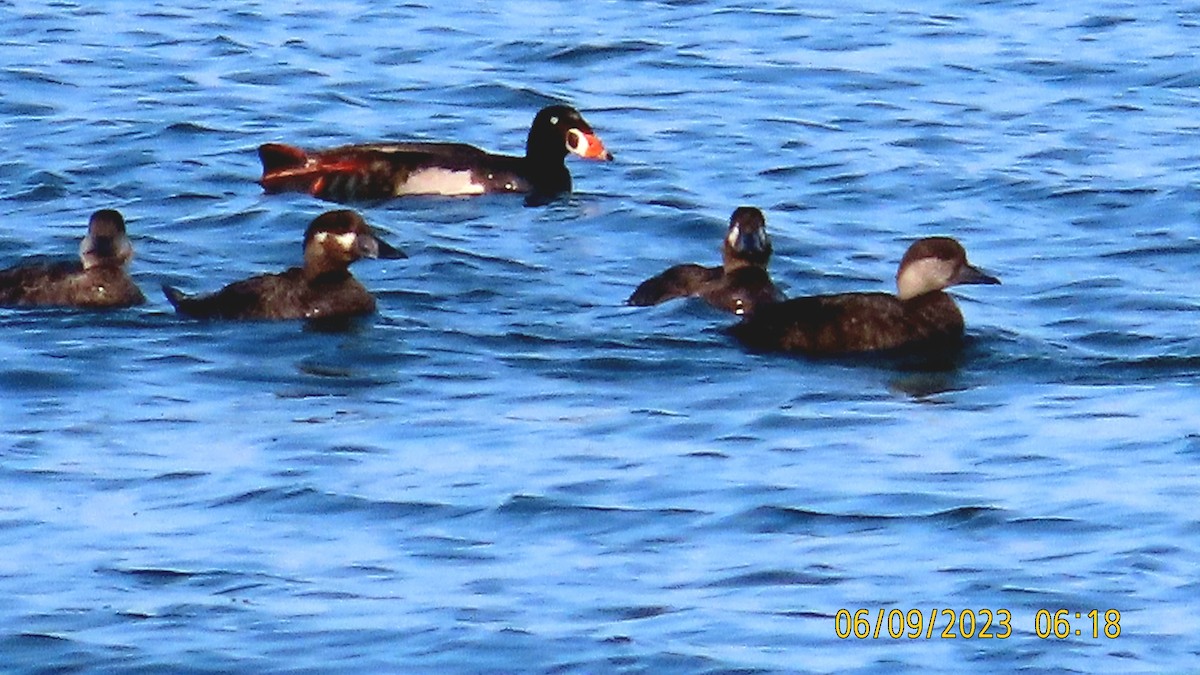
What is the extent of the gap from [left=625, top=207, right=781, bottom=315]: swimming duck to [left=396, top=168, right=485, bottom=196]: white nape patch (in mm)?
3247

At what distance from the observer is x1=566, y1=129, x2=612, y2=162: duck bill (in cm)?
1706

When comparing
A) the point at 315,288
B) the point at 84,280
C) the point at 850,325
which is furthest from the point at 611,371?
the point at 84,280

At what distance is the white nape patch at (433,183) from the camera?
16.6 m

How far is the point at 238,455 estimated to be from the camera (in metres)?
10.7

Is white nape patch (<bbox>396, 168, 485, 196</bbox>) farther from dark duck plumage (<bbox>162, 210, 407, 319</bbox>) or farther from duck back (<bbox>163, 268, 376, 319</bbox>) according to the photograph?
duck back (<bbox>163, 268, 376, 319</bbox>)

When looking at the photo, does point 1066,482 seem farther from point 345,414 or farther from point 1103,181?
point 1103,181

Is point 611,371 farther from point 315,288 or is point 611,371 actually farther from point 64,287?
point 64,287

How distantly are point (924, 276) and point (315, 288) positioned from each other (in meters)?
2.69

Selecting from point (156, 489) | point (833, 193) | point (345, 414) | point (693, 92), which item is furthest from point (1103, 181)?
point (156, 489)

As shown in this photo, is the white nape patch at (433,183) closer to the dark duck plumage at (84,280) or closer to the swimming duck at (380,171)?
the swimming duck at (380,171)

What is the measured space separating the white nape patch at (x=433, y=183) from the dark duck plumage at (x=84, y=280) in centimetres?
342

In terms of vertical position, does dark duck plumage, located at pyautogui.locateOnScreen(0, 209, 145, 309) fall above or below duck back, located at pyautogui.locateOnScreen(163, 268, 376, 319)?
above

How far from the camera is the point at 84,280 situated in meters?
13.2
